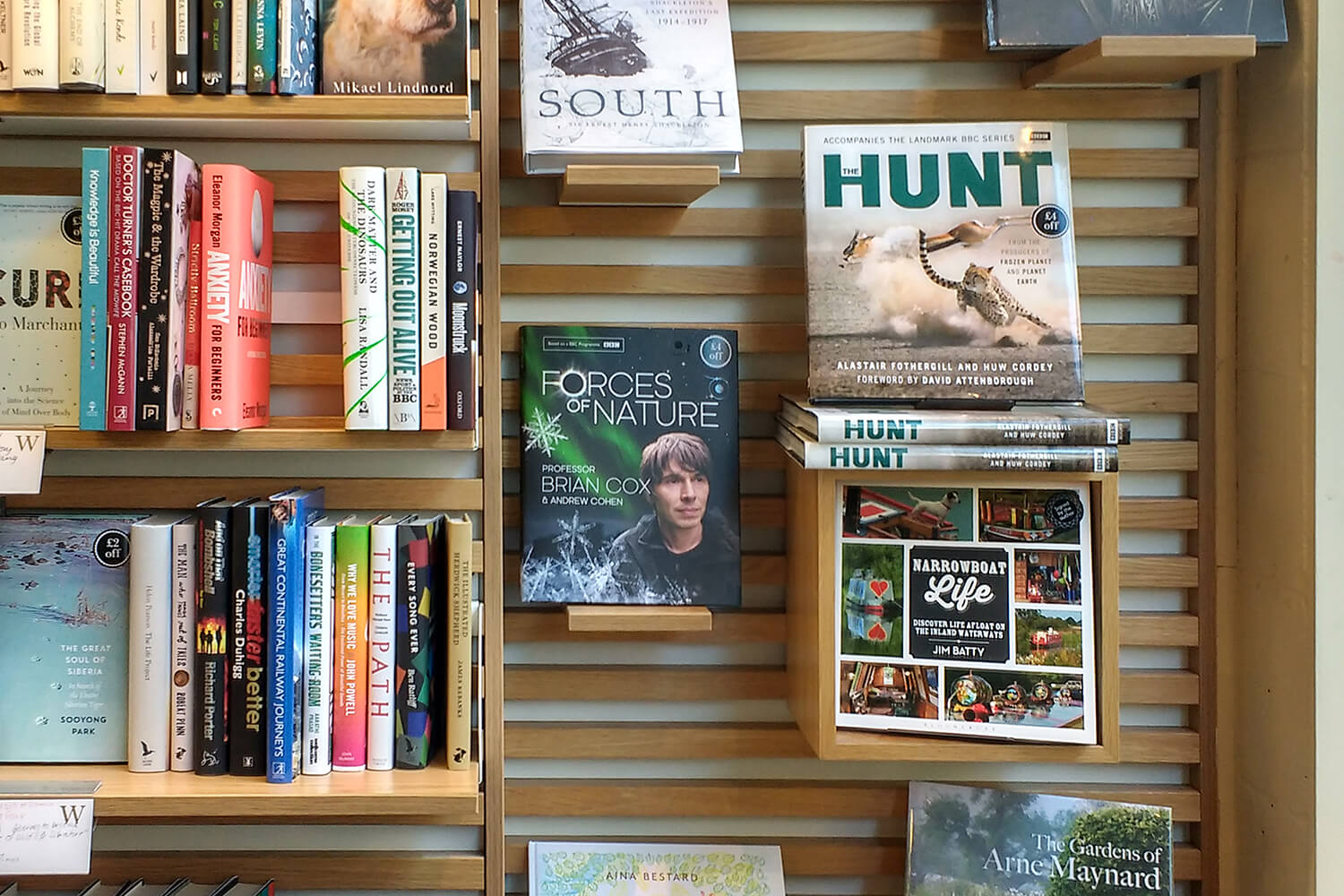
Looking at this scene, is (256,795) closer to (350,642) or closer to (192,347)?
(350,642)

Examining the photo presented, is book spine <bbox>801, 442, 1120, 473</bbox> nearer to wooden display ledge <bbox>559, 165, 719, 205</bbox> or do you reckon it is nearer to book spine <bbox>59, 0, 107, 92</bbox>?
wooden display ledge <bbox>559, 165, 719, 205</bbox>

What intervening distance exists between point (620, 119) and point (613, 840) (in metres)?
1.05

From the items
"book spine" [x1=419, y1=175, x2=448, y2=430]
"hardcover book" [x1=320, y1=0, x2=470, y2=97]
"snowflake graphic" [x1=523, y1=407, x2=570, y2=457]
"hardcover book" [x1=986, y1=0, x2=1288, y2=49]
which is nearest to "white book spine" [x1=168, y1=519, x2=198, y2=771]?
"book spine" [x1=419, y1=175, x2=448, y2=430]

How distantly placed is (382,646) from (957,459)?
0.77 m

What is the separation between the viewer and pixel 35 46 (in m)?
1.25

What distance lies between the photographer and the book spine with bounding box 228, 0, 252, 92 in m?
1.28

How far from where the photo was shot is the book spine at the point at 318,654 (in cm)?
133

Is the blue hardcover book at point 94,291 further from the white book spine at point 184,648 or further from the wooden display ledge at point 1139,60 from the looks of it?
the wooden display ledge at point 1139,60

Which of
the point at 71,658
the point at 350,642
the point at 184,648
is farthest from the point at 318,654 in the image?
the point at 71,658

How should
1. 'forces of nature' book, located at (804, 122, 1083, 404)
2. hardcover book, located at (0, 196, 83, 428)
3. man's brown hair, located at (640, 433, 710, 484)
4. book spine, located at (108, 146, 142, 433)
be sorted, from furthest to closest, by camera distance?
man's brown hair, located at (640, 433, 710, 484), 'forces of nature' book, located at (804, 122, 1083, 404), hardcover book, located at (0, 196, 83, 428), book spine, located at (108, 146, 142, 433)

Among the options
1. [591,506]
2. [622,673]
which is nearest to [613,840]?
[622,673]

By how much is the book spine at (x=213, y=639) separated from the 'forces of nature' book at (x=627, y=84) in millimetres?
631

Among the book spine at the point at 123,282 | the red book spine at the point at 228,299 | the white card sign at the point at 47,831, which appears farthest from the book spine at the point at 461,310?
the white card sign at the point at 47,831

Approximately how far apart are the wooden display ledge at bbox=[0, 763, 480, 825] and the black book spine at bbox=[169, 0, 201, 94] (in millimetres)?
841
